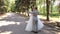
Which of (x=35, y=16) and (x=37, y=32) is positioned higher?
(x=35, y=16)

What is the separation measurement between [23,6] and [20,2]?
1.17 metres

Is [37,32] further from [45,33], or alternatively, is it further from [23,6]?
[23,6]

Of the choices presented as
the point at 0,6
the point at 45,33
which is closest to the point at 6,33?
the point at 45,33

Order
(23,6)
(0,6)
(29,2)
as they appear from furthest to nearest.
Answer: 1. (0,6)
2. (23,6)
3. (29,2)

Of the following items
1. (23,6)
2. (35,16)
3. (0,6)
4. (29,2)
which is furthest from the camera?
(0,6)

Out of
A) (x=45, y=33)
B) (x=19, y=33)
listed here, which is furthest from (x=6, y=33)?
(x=45, y=33)

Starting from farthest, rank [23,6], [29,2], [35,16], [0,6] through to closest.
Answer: [0,6] → [23,6] → [29,2] → [35,16]

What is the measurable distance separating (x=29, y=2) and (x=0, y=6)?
12165mm

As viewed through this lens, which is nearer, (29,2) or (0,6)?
(29,2)

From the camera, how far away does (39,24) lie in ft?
41.6

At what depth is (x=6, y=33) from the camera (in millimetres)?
12742

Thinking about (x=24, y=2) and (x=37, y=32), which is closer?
(x=37, y=32)

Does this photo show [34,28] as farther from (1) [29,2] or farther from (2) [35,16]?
(1) [29,2]

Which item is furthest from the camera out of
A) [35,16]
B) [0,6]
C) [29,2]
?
[0,6]
